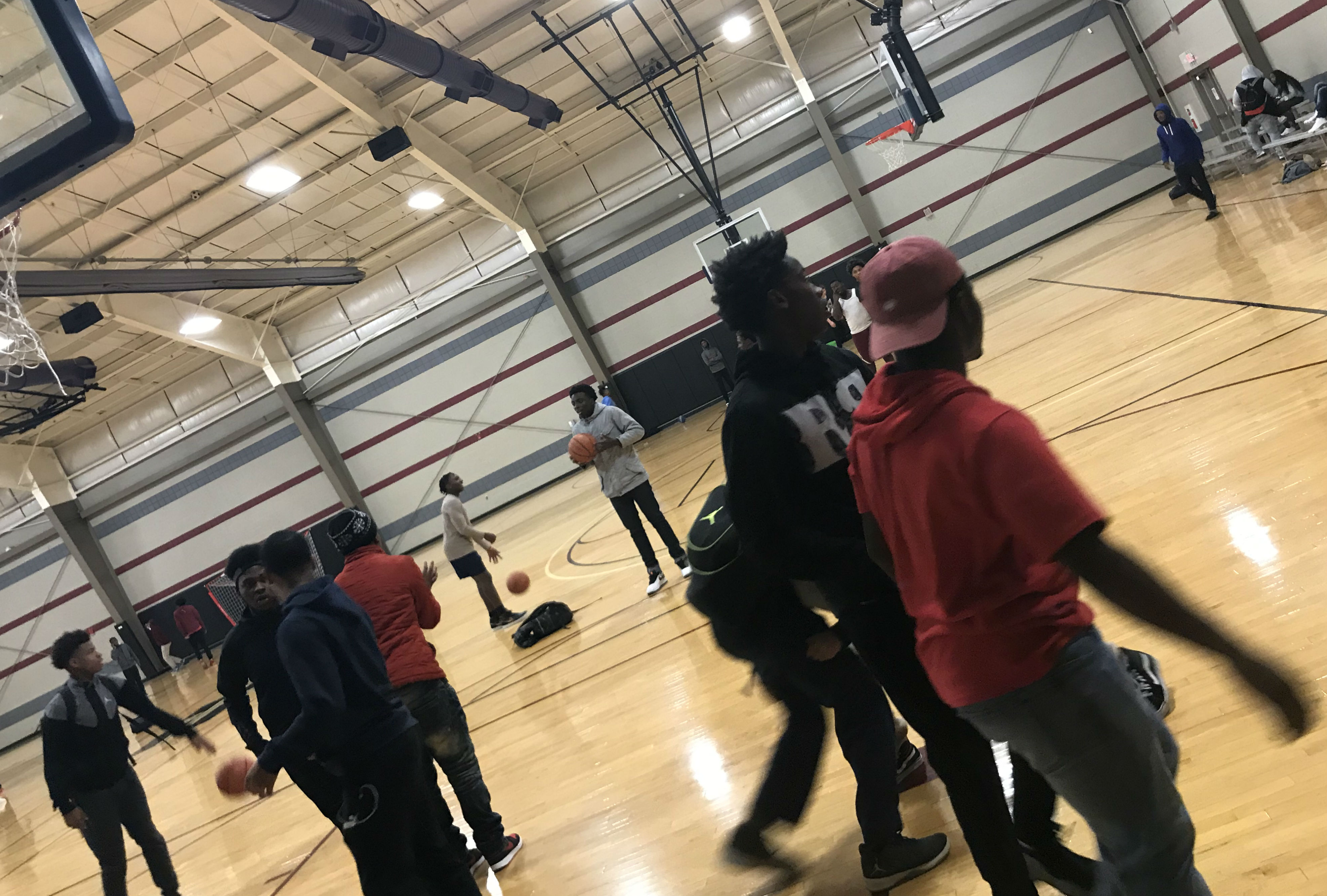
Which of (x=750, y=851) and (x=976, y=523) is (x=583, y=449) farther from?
(x=976, y=523)

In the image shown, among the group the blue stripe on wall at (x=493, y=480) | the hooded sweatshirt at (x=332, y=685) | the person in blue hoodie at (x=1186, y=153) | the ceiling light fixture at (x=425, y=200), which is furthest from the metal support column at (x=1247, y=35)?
the hooded sweatshirt at (x=332, y=685)

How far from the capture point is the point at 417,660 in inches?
157

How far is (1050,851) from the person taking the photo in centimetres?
224

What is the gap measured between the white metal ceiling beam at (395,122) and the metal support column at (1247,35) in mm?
13518

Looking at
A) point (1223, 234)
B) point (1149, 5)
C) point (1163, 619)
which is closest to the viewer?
point (1163, 619)

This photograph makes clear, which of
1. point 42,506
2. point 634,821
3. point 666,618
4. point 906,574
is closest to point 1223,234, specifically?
point 666,618

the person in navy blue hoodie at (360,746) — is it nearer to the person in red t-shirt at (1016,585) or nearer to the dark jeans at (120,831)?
the person in red t-shirt at (1016,585)

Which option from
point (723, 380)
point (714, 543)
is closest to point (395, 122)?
point (723, 380)

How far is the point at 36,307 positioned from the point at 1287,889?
1788cm

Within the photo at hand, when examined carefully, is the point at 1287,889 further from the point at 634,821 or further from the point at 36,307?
the point at 36,307

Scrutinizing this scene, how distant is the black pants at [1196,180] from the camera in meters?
12.4

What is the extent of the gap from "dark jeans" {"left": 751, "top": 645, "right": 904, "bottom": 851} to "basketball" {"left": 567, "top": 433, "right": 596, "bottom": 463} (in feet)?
13.1

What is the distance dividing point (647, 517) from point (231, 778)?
3795 mm

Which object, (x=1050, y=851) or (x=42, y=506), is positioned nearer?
(x=1050, y=851)
